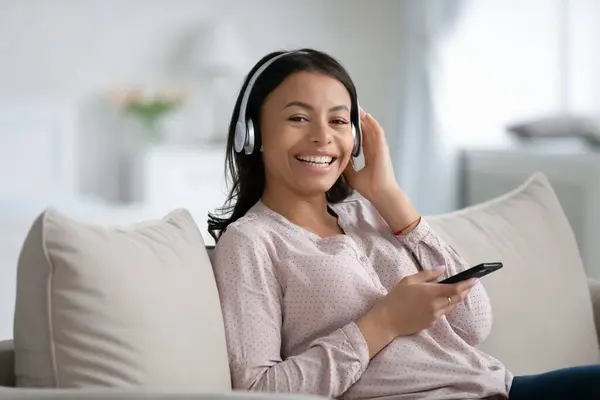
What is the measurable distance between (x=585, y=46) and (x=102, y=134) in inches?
89.9

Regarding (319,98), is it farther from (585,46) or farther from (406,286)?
(585,46)

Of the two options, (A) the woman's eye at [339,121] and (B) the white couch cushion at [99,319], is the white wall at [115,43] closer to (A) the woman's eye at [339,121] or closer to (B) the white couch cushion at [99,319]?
(A) the woman's eye at [339,121]

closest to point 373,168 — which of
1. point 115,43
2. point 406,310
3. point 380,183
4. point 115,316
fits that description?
point 380,183

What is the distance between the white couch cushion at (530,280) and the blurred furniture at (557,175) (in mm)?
1558

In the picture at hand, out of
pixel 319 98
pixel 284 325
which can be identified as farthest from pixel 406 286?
→ pixel 319 98

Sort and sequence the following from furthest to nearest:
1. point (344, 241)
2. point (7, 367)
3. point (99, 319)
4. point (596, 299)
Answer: point (596, 299), point (344, 241), point (7, 367), point (99, 319)

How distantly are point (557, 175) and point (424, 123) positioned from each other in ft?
2.92

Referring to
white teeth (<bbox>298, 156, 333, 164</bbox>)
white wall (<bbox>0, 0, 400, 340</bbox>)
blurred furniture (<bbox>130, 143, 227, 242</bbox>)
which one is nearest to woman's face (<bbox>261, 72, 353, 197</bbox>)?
white teeth (<bbox>298, 156, 333, 164</bbox>)

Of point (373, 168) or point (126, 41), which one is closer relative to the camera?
point (373, 168)

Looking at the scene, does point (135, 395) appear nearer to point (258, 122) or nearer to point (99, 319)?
point (99, 319)

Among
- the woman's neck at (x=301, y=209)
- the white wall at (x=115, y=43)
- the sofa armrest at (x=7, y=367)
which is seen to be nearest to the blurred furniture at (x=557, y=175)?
the white wall at (x=115, y=43)

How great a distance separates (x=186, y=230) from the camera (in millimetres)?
1609

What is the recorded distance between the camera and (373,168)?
180cm

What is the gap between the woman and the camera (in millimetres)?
1487
